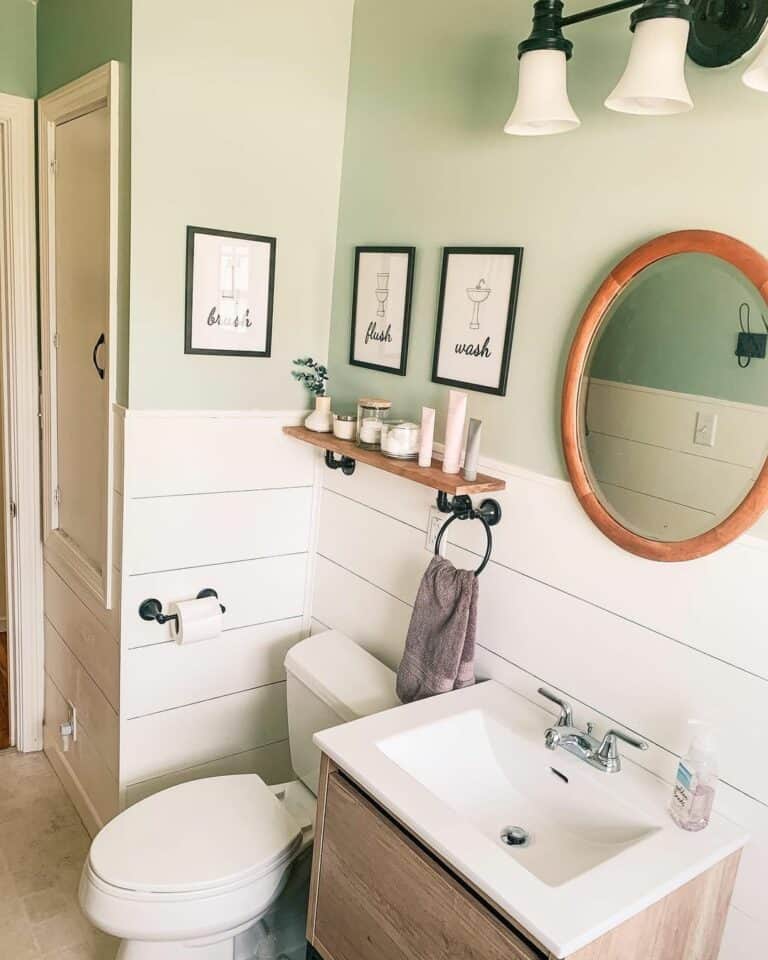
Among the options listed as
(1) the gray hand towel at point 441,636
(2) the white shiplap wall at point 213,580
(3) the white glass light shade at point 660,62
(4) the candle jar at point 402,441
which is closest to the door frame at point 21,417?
(2) the white shiplap wall at point 213,580

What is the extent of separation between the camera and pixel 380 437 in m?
1.86

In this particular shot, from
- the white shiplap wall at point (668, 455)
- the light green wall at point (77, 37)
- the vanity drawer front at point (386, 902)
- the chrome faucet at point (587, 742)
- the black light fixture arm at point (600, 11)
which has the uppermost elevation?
the light green wall at point (77, 37)

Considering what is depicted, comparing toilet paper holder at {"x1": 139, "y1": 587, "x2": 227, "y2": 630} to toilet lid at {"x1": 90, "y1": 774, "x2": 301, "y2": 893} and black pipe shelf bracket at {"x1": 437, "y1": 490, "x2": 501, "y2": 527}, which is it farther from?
black pipe shelf bracket at {"x1": 437, "y1": 490, "x2": 501, "y2": 527}

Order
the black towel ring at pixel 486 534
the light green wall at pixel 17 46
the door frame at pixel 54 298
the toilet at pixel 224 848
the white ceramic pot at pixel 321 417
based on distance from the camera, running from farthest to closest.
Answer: the light green wall at pixel 17 46, the white ceramic pot at pixel 321 417, the door frame at pixel 54 298, the black towel ring at pixel 486 534, the toilet at pixel 224 848

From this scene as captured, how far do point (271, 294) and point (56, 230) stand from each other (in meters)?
0.77

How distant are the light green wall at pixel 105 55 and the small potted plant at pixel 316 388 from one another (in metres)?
0.48

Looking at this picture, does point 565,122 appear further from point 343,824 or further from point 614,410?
point 343,824

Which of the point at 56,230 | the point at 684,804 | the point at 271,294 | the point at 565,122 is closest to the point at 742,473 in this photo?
the point at 684,804

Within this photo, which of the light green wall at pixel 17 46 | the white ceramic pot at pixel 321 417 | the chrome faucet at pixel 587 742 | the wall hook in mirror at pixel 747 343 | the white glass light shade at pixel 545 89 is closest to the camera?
the wall hook in mirror at pixel 747 343

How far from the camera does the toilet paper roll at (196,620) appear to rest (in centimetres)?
198

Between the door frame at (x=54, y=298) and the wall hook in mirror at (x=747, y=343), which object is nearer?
the wall hook in mirror at (x=747, y=343)

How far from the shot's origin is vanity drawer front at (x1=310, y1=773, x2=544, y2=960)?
45.0 inches

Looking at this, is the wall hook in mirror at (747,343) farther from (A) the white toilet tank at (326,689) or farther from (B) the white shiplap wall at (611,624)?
(A) the white toilet tank at (326,689)

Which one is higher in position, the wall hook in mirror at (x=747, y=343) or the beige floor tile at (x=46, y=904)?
the wall hook in mirror at (x=747, y=343)
